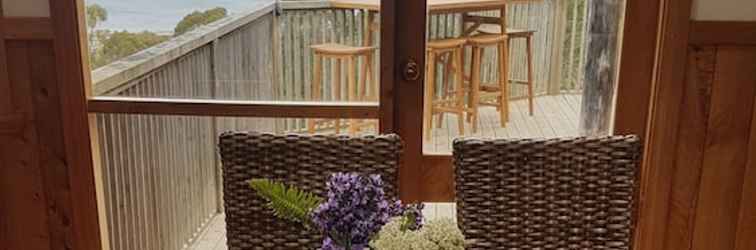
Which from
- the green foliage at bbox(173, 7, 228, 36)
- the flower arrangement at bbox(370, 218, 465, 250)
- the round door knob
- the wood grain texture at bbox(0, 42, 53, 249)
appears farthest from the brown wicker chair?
the wood grain texture at bbox(0, 42, 53, 249)

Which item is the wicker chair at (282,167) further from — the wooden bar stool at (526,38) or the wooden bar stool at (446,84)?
the wooden bar stool at (526,38)

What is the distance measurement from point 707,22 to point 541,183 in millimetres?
907

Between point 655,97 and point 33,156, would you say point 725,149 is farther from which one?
point 33,156

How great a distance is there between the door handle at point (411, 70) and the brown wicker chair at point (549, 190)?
0.70 m

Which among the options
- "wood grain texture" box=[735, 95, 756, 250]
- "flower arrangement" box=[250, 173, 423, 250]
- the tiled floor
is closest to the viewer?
"flower arrangement" box=[250, 173, 423, 250]

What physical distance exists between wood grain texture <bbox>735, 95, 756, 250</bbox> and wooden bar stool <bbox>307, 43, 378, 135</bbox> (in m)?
1.21

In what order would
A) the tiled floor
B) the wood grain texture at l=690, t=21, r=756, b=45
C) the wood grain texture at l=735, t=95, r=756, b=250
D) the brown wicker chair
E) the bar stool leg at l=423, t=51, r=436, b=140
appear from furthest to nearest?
the tiled floor → the bar stool leg at l=423, t=51, r=436, b=140 → the wood grain texture at l=735, t=95, r=756, b=250 → the wood grain texture at l=690, t=21, r=756, b=45 → the brown wicker chair

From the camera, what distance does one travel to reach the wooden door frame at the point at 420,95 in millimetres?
2201

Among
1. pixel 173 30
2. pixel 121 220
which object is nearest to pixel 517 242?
pixel 173 30

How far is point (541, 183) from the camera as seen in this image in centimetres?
164

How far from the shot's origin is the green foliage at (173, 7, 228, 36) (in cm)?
238

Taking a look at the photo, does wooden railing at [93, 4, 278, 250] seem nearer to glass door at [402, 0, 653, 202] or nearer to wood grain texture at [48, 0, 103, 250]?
wood grain texture at [48, 0, 103, 250]

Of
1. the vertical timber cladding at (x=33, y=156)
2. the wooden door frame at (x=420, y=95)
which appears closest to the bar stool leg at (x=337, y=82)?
the wooden door frame at (x=420, y=95)

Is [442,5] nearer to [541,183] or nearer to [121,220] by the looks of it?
[541,183]
